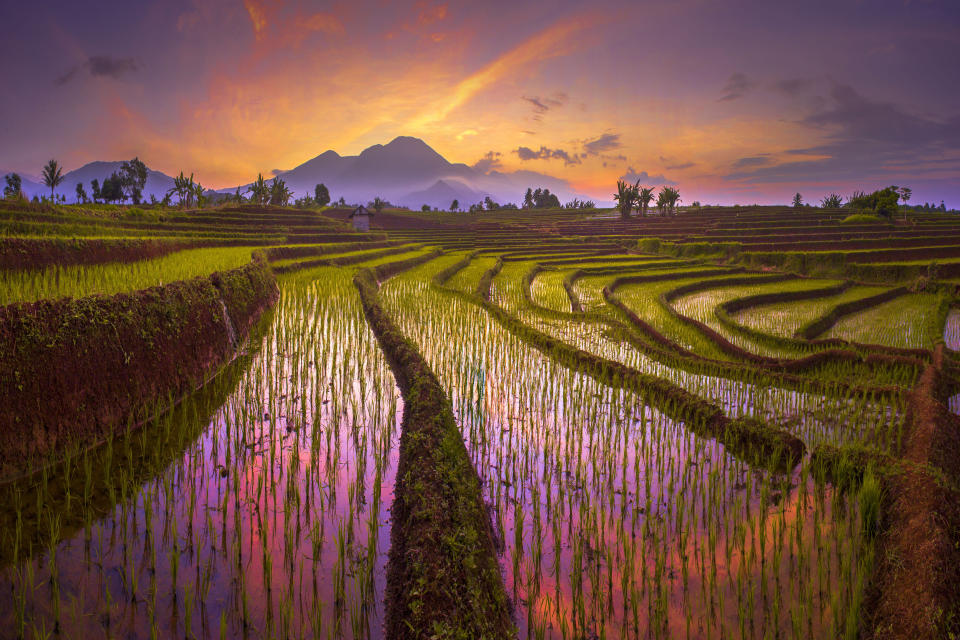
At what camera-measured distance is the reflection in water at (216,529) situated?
2.32m

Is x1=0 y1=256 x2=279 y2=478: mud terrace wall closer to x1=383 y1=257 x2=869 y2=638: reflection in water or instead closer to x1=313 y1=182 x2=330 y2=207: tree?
x1=383 y1=257 x2=869 y2=638: reflection in water

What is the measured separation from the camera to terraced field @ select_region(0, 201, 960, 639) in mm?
2402

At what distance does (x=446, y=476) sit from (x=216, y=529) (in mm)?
1524

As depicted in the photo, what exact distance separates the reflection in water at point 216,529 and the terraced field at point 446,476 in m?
0.02

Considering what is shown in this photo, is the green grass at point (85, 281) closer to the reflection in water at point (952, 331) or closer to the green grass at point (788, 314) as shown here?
the green grass at point (788, 314)

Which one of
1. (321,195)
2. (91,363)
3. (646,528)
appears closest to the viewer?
(646,528)

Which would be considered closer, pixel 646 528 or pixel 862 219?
pixel 646 528

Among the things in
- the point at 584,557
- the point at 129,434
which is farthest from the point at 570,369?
the point at 129,434

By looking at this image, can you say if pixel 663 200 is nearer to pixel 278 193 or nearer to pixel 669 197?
pixel 669 197

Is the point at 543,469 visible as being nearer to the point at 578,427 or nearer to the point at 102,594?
the point at 578,427

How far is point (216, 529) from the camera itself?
2.99 meters

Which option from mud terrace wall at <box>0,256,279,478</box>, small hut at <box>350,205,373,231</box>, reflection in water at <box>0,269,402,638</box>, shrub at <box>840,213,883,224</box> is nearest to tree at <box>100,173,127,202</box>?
small hut at <box>350,205,373,231</box>

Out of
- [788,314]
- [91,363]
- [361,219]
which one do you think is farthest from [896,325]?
[361,219]

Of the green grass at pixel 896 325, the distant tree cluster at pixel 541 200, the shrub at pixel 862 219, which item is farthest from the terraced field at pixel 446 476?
the distant tree cluster at pixel 541 200
